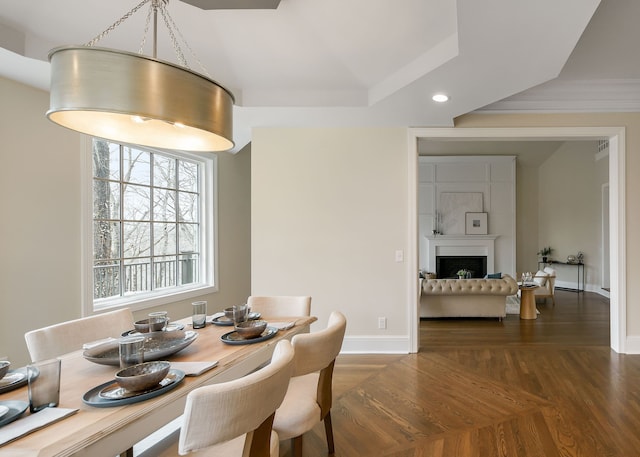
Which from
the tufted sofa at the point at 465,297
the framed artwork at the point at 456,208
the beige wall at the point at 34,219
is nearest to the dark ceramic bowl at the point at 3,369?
the beige wall at the point at 34,219

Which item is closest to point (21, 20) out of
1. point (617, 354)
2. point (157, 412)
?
point (157, 412)

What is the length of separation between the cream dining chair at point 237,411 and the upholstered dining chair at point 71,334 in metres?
1.27

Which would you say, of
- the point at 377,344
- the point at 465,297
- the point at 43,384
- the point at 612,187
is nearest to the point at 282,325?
the point at 43,384

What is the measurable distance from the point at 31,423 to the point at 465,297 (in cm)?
510

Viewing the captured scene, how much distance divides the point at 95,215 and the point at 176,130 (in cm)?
213

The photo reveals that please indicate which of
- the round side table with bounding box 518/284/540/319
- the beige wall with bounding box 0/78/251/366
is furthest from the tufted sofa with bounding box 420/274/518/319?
the beige wall with bounding box 0/78/251/366

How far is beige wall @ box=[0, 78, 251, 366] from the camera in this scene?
2.60 meters

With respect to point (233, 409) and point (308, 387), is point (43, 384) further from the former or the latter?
point (308, 387)

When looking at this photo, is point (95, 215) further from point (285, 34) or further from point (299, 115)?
point (285, 34)

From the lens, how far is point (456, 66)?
2439 mm

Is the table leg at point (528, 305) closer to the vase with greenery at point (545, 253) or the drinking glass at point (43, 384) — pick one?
the vase with greenery at point (545, 253)

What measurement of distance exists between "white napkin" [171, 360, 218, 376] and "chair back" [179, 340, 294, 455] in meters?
0.35

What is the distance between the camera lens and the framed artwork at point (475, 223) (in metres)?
8.31

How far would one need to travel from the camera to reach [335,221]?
3.89 m
